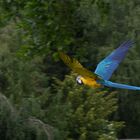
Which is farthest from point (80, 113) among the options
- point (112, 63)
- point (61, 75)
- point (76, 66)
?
point (76, 66)

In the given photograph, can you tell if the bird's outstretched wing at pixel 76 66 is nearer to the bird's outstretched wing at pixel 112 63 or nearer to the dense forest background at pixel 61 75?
the bird's outstretched wing at pixel 112 63

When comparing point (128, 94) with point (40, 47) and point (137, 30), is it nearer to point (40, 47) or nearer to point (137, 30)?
point (137, 30)

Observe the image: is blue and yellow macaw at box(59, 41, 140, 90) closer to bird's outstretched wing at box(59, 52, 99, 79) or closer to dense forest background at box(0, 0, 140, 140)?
bird's outstretched wing at box(59, 52, 99, 79)

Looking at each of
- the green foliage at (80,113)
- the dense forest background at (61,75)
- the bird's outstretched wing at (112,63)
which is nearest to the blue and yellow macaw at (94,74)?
the bird's outstretched wing at (112,63)

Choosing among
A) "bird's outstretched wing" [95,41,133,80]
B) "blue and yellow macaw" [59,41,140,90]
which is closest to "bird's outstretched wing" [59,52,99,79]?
"blue and yellow macaw" [59,41,140,90]

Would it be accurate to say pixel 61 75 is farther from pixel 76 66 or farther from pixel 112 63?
pixel 76 66

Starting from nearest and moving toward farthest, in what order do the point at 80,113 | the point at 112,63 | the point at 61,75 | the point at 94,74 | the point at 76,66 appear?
the point at 76,66 < the point at 94,74 < the point at 112,63 < the point at 80,113 < the point at 61,75

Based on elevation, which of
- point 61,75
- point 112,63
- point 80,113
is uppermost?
point 112,63

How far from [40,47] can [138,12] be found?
8.82 meters

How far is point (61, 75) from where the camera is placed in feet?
53.6

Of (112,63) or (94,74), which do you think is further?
(112,63)

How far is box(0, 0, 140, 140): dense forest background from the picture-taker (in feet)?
15.6

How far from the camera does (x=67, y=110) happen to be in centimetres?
1195

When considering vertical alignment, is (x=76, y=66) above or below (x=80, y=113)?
above
